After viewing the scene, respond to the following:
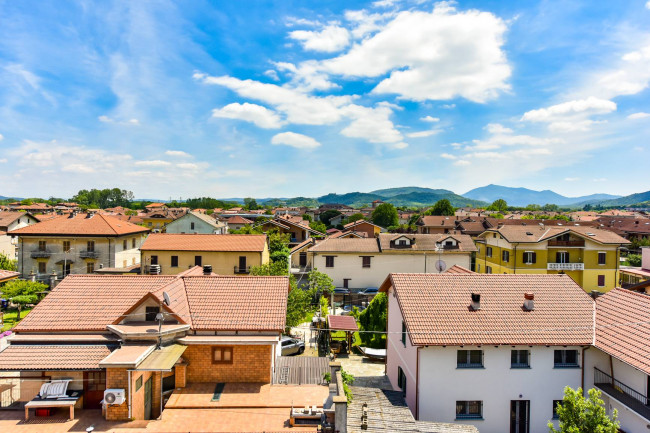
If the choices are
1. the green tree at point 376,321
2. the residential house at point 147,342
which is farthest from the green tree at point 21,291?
the green tree at point 376,321

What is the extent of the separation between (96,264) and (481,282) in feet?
123

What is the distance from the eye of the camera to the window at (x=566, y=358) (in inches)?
611

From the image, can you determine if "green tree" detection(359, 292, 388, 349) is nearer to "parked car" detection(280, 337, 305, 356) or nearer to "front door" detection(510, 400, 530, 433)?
"parked car" detection(280, 337, 305, 356)

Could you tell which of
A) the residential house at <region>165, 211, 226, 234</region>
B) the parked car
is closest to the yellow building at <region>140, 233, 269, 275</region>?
the parked car

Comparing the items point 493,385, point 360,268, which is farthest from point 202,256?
point 493,385

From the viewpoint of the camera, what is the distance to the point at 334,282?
4050cm

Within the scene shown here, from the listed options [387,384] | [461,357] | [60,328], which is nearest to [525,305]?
[461,357]

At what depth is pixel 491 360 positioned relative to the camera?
593 inches

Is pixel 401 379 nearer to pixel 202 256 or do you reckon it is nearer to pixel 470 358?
pixel 470 358

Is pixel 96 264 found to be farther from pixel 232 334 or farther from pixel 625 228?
pixel 625 228

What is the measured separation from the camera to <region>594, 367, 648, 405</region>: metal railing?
43.8 ft

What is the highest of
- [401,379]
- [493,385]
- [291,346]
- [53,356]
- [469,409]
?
[53,356]

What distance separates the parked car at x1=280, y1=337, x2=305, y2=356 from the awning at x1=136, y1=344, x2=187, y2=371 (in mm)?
9530

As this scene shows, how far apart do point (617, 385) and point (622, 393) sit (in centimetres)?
53
